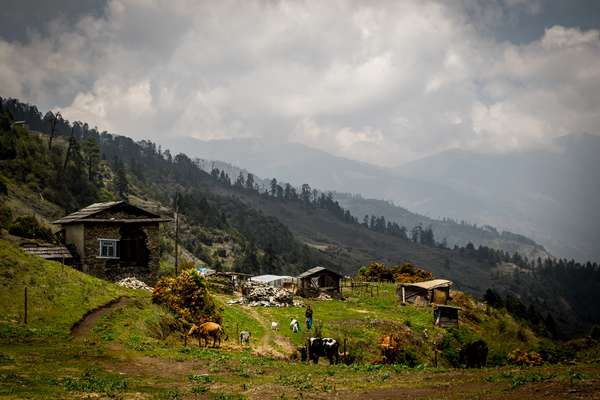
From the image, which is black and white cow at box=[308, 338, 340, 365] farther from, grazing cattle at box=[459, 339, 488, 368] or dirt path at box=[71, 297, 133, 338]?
dirt path at box=[71, 297, 133, 338]

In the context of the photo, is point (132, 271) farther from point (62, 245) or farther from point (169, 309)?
point (169, 309)

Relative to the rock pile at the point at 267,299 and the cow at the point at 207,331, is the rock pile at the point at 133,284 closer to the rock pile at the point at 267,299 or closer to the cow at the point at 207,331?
the rock pile at the point at 267,299

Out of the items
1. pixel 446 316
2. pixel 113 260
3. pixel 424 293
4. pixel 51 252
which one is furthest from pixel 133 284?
pixel 424 293

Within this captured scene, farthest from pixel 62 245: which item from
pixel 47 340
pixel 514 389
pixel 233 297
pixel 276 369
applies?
pixel 514 389

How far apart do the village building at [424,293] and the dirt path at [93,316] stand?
47265 millimetres

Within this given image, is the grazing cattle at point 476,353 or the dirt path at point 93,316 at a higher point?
the dirt path at point 93,316

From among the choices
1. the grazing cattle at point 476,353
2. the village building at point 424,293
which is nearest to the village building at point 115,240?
the grazing cattle at point 476,353

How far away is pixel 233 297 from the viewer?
68562 mm

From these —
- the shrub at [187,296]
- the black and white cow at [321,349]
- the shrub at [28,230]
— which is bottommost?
the black and white cow at [321,349]

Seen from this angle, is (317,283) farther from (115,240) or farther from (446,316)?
(115,240)

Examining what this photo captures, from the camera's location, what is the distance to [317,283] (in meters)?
79.7

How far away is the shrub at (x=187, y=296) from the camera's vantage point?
4088 cm

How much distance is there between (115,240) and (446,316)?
4170cm

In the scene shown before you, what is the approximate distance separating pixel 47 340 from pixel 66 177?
462 feet
